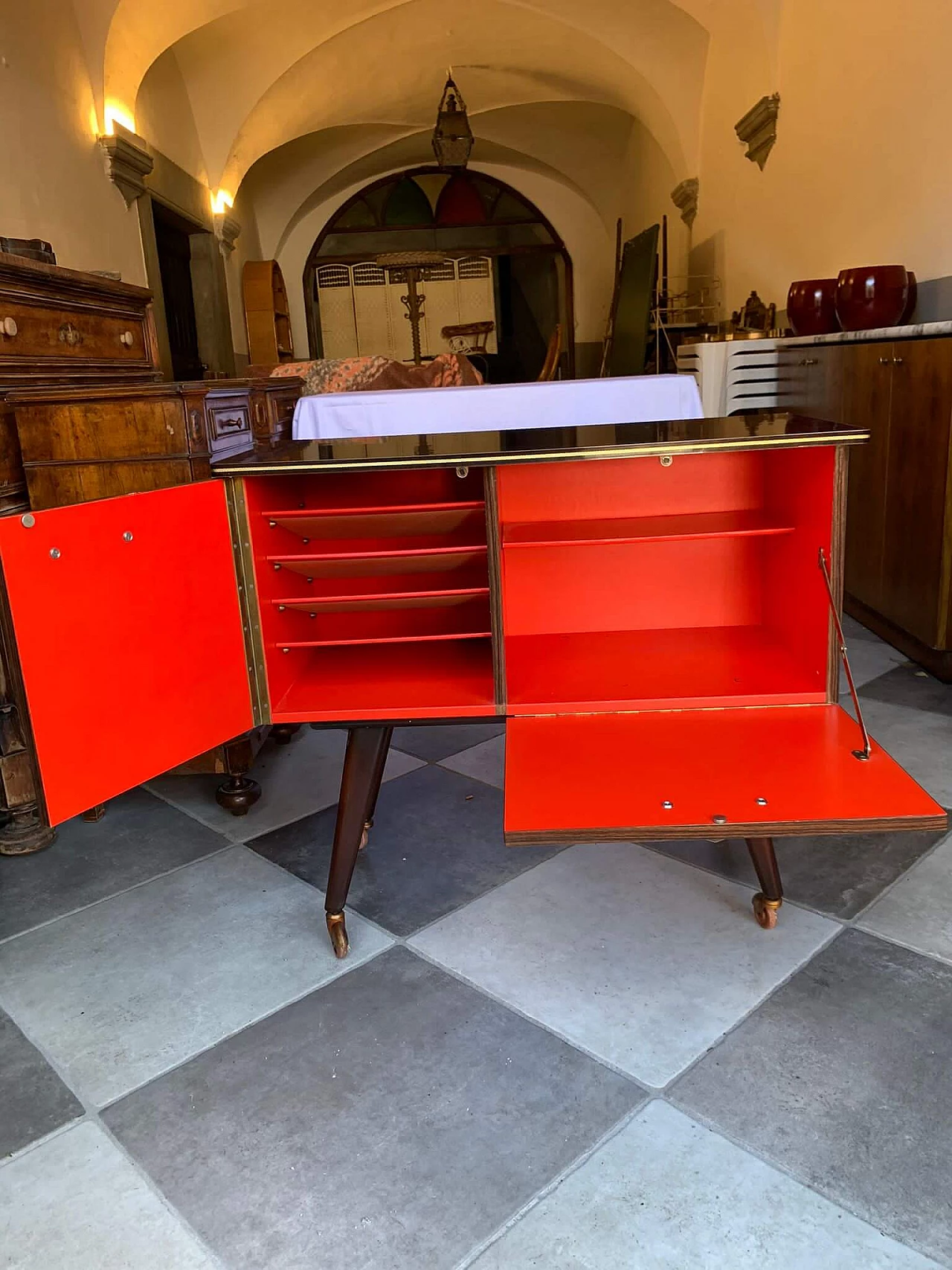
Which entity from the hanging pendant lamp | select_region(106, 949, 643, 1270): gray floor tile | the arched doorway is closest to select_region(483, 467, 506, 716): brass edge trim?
select_region(106, 949, 643, 1270): gray floor tile

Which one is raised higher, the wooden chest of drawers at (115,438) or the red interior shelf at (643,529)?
the wooden chest of drawers at (115,438)

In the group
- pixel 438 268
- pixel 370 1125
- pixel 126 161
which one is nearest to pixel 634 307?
pixel 438 268

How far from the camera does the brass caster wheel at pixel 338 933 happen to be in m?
1.76

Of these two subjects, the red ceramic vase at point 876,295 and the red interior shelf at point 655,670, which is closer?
the red interior shelf at point 655,670

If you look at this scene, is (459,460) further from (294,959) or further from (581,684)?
(294,959)

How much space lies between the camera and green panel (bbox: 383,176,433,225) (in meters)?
10.2

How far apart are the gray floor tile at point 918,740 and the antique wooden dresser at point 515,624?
0.76 m

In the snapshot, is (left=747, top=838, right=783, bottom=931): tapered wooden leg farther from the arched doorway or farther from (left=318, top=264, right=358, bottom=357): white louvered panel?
(left=318, top=264, right=358, bottom=357): white louvered panel

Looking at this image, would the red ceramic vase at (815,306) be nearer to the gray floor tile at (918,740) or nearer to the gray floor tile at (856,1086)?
the gray floor tile at (918,740)

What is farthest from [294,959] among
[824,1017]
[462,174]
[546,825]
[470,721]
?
[462,174]

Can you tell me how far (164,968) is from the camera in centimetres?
180

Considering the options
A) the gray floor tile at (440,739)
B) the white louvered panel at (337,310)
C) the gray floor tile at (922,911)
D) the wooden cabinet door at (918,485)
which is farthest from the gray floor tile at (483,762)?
the white louvered panel at (337,310)

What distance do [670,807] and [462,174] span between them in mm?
10446

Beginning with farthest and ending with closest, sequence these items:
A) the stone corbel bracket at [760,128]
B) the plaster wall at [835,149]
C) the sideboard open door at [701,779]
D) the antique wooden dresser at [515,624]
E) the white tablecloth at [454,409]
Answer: the stone corbel bracket at [760,128] < the plaster wall at [835,149] < the white tablecloth at [454,409] < the antique wooden dresser at [515,624] < the sideboard open door at [701,779]
